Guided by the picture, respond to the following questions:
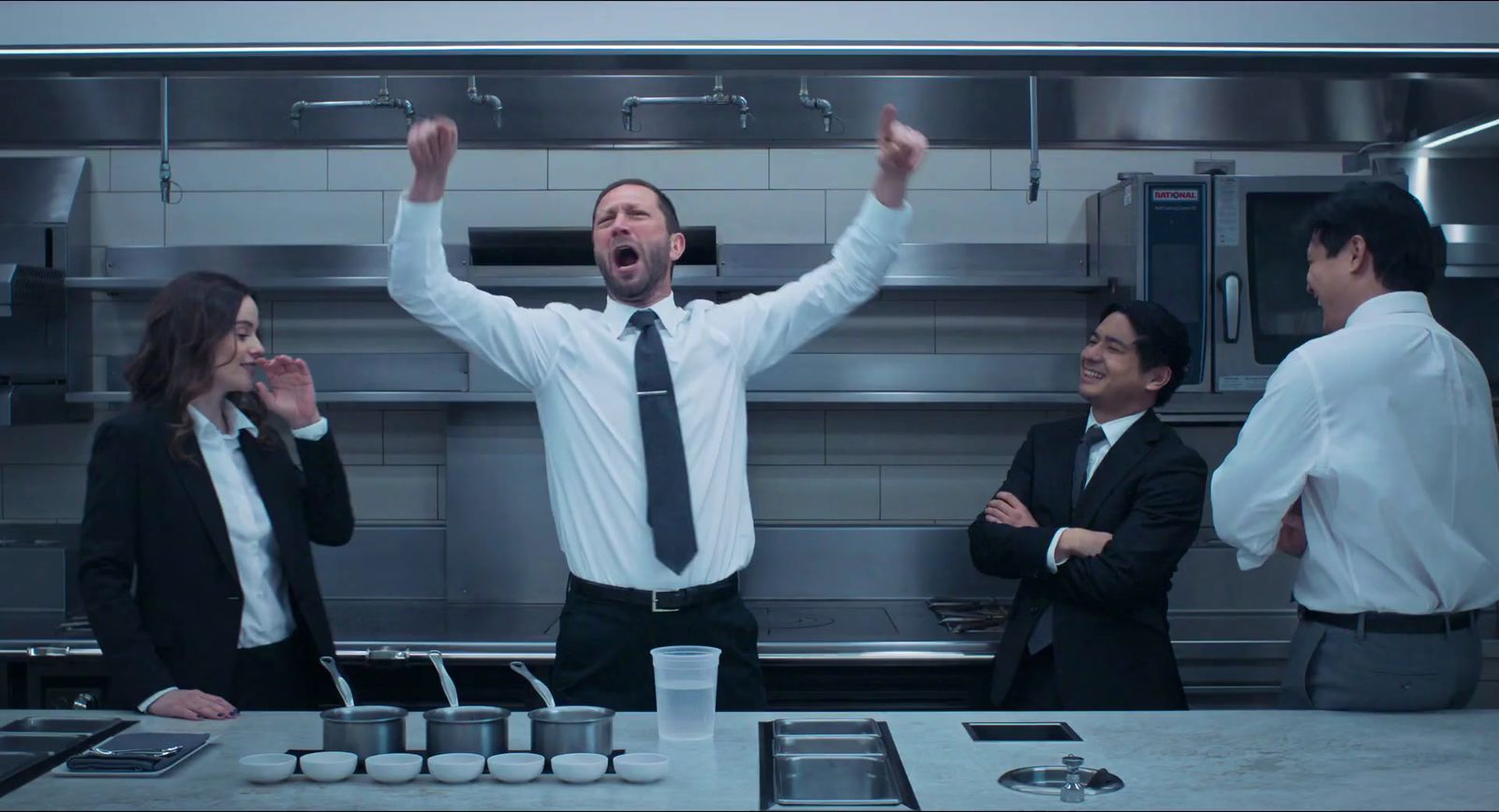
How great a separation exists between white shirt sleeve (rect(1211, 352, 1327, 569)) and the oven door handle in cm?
113

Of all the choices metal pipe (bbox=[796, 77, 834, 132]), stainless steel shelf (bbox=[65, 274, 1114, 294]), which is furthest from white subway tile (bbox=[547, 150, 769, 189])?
metal pipe (bbox=[796, 77, 834, 132])

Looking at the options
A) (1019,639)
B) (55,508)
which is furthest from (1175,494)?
(55,508)

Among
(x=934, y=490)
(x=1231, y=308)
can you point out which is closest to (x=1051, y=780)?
(x=1231, y=308)

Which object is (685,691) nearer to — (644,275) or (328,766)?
(328,766)

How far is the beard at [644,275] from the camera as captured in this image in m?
2.32

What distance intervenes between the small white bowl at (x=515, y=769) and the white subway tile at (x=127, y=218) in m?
2.62

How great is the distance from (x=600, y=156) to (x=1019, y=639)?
1.83m

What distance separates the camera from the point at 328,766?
1.52m

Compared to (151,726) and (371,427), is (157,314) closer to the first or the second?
(151,726)

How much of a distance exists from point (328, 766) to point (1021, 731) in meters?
0.92

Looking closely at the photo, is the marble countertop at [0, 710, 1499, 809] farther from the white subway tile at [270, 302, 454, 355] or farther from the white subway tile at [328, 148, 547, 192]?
the white subway tile at [328, 148, 547, 192]

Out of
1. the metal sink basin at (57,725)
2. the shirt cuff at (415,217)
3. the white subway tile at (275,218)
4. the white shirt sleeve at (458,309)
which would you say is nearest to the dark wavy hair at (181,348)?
the white shirt sleeve at (458,309)

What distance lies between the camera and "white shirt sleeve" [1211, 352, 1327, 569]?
6.51 feet

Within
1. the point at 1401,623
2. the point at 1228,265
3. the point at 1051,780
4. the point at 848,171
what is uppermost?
the point at 848,171
